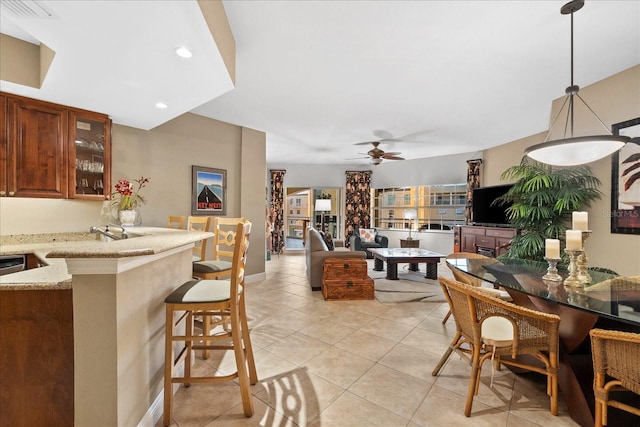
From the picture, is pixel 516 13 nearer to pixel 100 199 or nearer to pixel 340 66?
pixel 340 66

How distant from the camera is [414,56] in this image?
2.57 m

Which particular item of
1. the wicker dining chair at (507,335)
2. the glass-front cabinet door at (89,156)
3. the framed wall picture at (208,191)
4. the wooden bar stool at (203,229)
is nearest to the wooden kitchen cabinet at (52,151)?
the glass-front cabinet door at (89,156)

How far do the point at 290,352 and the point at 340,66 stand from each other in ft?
8.99

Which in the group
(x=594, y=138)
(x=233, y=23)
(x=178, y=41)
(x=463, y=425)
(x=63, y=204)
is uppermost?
(x=233, y=23)

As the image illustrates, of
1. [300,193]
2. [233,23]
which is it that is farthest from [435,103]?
[300,193]

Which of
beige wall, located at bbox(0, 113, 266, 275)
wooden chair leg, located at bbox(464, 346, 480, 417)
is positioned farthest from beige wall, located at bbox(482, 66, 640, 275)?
beige wall, located at bbox(0, 113, 266, 275)

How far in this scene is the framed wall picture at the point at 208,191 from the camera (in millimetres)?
4184

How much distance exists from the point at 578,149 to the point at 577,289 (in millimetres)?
998

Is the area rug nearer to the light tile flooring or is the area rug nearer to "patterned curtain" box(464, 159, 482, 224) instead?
the light tile flooring

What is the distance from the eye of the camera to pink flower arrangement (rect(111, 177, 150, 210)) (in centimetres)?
285

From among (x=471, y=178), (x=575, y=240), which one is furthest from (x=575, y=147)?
(x=471, y=178)

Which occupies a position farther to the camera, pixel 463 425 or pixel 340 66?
pixel 340 66

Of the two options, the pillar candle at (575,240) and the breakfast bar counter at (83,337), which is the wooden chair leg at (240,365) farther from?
the pillar candle at (575,240)

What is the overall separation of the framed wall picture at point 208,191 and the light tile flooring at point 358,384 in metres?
1.92
